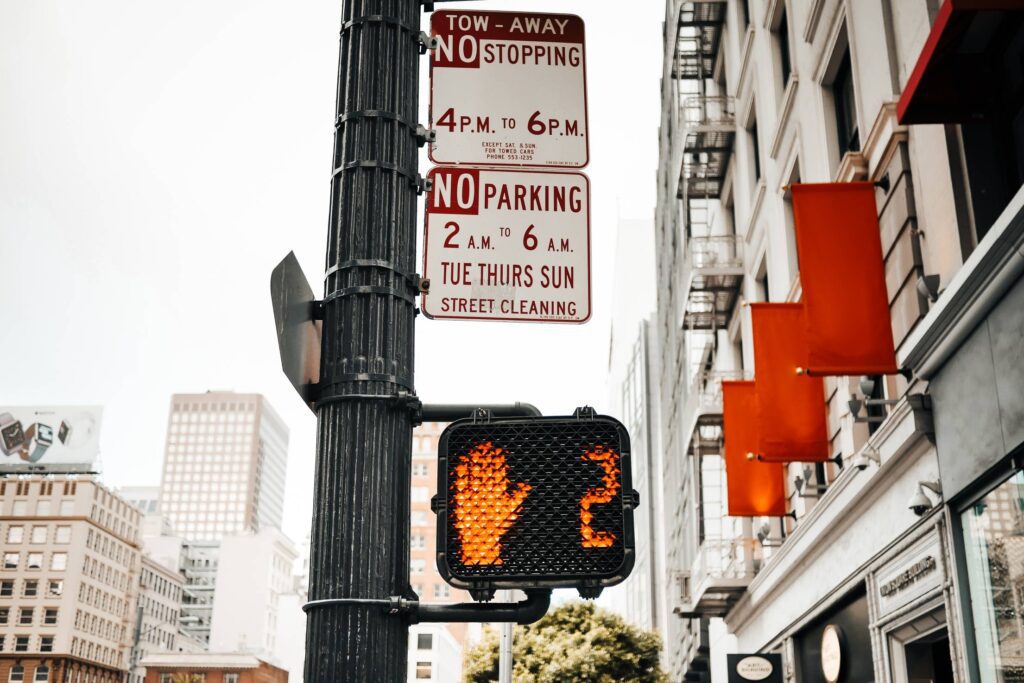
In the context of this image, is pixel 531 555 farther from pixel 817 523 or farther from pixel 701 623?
pixel 701 623

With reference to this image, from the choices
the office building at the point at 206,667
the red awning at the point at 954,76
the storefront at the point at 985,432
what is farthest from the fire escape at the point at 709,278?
the office building at the point at 206,667

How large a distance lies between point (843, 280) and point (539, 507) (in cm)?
1192

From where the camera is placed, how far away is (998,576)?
1045cm

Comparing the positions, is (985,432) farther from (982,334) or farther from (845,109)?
(845,109)

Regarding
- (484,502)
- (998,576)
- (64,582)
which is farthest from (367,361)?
(64,582)

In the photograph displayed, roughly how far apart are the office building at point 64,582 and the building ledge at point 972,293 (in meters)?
143

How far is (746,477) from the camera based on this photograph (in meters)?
21.8

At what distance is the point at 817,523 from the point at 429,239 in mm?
14968

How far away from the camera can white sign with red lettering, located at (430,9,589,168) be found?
438cm

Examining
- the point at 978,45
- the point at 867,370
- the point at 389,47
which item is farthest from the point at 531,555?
the point at 867,370

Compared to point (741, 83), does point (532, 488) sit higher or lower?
lower

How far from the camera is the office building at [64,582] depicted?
138500 mm

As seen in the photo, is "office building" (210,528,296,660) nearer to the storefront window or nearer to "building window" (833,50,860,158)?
"building window" (833,50,860,158)

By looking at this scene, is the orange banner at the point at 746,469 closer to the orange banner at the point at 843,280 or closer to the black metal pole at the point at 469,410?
the orange banner at the point at 843,280
